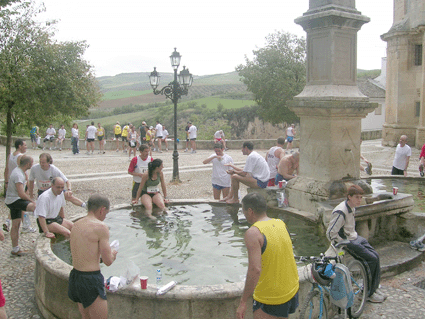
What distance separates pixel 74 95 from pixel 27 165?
4632 millimetres

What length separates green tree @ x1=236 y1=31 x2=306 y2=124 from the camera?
38219mm

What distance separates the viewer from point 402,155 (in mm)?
11250

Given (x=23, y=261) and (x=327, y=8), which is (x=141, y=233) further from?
(x=327, y=8)

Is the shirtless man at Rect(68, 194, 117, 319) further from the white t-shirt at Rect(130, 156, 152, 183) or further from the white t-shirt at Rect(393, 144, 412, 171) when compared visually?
the white t-shirt at Rect(393, 144, 412, 171)

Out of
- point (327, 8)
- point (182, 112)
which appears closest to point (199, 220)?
point (327, 8)

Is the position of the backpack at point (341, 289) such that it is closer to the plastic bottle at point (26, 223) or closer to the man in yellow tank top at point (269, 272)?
the man in yellow tank top at point (269, 272)

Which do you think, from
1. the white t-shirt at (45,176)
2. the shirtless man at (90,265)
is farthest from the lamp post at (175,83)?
the shirtless man at (90,265)

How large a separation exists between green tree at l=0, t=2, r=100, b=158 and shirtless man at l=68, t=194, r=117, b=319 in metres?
7.69

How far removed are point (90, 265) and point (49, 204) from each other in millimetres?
2493

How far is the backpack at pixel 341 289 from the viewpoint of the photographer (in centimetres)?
427

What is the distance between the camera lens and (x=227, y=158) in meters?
9.01

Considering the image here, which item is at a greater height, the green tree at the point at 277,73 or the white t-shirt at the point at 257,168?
the green tree at the point at 277,73

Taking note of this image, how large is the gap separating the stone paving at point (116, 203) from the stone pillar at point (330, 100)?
1.87 metres

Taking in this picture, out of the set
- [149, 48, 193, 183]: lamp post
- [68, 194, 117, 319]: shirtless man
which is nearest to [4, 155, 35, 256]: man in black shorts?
[68, 194, 117, 319]: shirtless man
